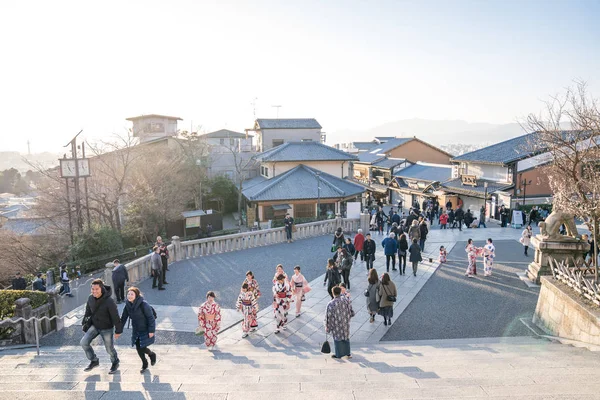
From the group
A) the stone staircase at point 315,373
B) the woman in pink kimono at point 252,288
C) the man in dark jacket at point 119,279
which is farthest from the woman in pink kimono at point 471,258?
the man in dark jacket at point 119,279

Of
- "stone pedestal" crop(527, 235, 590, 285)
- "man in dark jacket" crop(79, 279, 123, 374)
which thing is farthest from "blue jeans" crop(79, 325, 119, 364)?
"stone pedestal" crop(527, 235, 590, 285)

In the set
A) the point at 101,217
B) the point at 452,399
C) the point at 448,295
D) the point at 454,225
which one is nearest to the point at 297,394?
the point at 452,399

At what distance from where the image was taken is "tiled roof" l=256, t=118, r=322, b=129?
2014 inches

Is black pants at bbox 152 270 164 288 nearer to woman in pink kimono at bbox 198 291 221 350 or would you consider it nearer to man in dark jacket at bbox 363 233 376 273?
woman in pink kimono at bbox 198 291 221 350

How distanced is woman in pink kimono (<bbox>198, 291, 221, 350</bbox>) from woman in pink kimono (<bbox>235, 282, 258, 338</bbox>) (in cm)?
102

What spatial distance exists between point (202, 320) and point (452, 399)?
18.2ft

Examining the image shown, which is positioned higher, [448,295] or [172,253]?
[172,253]

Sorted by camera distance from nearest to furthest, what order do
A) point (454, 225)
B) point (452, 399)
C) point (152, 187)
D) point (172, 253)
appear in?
point (452, 399)
point (172, 253)
point (454, 225)
point (152, 187)

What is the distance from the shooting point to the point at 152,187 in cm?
3022

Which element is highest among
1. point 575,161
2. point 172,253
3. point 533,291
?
point 575,161

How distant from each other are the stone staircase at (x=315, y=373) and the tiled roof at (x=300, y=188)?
24.4 m

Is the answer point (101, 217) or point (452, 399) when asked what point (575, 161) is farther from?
point (101, 217)

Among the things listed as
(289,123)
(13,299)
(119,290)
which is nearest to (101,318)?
(13,299)

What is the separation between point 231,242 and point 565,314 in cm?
1405
